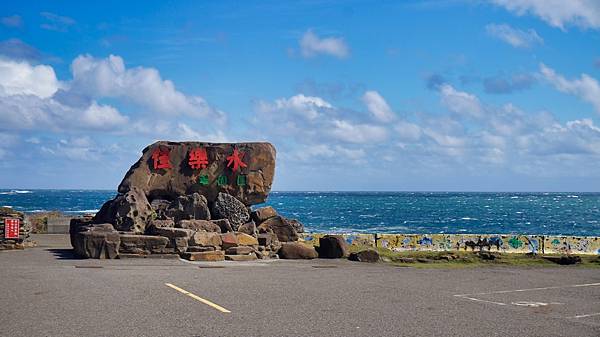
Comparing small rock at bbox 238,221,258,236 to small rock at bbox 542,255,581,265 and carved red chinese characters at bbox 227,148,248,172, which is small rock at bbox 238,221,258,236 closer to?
carved red chinese characters at bbox 227,148,248,172

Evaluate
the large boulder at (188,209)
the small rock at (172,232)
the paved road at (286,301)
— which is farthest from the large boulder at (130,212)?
the paved road at (286,301)

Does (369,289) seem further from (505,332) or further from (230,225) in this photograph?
(230,225)

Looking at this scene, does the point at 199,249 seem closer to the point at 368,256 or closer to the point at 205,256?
the point at 205,256

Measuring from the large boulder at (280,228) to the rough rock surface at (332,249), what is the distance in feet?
6.62

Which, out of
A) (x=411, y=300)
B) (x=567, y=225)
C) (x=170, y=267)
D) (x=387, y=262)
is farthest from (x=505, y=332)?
(x=567, y=225)

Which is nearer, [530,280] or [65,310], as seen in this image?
[65,310]

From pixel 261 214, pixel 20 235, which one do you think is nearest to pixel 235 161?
pixel 261 214

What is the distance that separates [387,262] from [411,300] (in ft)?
33.6

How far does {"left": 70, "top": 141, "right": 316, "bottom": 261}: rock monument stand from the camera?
893 inches

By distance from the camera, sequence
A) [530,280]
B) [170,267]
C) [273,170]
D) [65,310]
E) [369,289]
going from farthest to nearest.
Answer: [273,170] < [170,267] < [530,280] < [369,289] < [65,310]

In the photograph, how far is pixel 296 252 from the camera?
24000 mm

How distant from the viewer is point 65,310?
11539 mm

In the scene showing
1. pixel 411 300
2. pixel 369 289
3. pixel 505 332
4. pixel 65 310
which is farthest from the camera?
pixel 369 289

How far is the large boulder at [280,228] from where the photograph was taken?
26.3 meters
